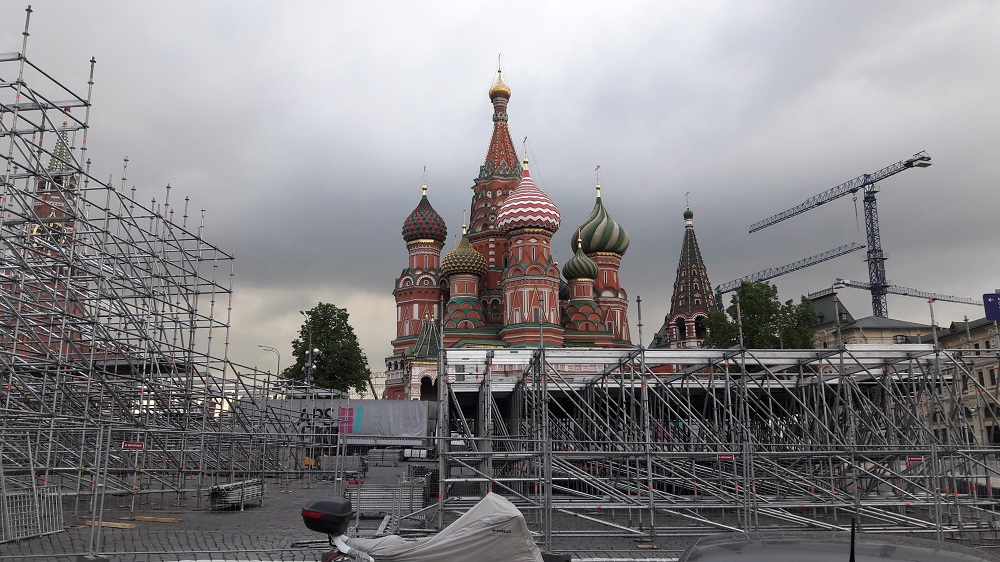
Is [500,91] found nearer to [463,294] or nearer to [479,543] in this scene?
[463,294]

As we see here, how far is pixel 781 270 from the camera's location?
113812mm

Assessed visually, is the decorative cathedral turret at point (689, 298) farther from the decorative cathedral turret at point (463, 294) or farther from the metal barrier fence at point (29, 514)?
the metal barrier fence at point (29, 514)

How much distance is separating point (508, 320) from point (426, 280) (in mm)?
9492

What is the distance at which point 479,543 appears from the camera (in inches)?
309

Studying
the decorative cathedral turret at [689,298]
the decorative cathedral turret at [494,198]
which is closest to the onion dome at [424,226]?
the decorative cathedral turret at [494,198]

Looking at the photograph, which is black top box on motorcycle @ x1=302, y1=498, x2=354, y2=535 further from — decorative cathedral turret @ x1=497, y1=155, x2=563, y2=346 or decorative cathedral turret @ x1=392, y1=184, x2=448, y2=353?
decorative cathedral turret @ x1=392, y1=184, x2=448, y2=353

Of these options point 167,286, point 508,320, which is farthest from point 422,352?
point 167,286

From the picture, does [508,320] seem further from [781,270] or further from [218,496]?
[781,270]

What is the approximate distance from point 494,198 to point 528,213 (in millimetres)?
9307

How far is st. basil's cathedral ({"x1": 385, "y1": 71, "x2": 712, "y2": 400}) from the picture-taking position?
1969 inches

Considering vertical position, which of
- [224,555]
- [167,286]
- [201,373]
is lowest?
Result: [224,555]

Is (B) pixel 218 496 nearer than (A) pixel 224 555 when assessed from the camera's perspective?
No

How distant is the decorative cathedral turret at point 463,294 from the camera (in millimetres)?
51812

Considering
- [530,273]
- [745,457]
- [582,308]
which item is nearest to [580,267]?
[582,308]
